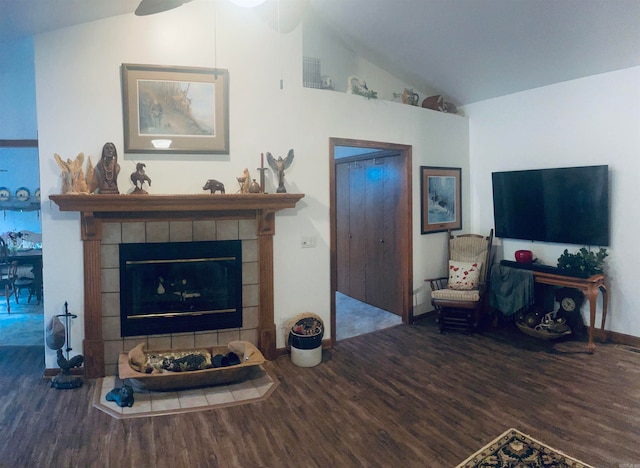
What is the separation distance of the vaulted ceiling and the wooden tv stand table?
1906 millimetres

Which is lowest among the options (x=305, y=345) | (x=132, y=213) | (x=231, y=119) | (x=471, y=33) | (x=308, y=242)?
(x=305, y=345)

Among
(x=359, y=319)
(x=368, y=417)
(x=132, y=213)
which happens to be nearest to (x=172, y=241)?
(x=132, y=213)

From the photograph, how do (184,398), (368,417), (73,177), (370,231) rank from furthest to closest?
1. (370,231)
2. (73,177)
3. (184,398)
4. (368,417)

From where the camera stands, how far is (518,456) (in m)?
2.56

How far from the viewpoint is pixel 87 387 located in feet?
11.4

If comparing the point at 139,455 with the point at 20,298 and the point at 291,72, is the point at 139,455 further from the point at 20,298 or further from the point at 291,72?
the point at 20,298

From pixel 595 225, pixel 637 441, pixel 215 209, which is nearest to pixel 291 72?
pixel 215 209

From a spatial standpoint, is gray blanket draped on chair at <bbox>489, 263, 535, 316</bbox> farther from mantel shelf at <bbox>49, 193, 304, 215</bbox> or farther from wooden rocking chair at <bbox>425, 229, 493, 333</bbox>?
mantel shelf at <bbox>49, 193, 304, 215</bbox>

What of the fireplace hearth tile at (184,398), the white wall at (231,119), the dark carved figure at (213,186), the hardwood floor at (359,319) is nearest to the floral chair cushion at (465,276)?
the hardwood floor at (359,319)

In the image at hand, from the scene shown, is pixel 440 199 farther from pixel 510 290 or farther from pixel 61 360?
pixel 61 360

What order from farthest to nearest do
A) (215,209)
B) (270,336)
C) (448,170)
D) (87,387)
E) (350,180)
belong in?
(350,180)
(448,170)
(270,336)
(215,209)
(87,387)

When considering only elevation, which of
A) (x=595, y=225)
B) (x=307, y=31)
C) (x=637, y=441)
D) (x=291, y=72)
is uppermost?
(x=307, y=31)

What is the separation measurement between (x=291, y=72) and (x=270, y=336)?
236 cm

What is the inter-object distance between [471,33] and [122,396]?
4.10 meters
